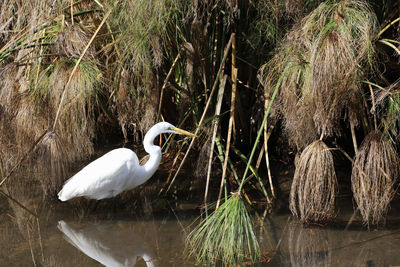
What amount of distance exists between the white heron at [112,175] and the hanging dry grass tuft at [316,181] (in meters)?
0.96

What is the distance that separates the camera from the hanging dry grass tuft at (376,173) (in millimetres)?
3094

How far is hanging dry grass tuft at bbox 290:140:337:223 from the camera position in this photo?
122 inches

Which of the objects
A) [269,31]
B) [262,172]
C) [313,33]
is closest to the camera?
[313,33]

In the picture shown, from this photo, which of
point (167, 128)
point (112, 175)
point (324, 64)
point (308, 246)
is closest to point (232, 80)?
point (167, 128)

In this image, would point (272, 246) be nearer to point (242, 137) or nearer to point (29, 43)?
point (242, 137)

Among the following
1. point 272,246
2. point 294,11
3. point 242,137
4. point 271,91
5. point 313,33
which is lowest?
point 272,246

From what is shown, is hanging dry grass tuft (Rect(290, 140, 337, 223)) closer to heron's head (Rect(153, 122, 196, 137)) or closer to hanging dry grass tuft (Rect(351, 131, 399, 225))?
hanging dry grass tuft (Rect(351, 131, 399, 225))

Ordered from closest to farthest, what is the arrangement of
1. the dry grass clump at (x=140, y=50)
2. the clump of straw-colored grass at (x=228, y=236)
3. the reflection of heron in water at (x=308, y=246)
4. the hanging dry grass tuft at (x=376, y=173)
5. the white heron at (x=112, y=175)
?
the clump of straw-colored grass at (x=228, y=236), the reflection of heron in water at (x=308, y=246), the hanging dry grass tuft at (x=376, y=173), the dry grass clump at (x=140, y=50), the white heron at (x=112, y=175)

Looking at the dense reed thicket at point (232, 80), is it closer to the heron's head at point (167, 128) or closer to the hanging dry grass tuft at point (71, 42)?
the hanging dry grass tuft at point (71, 42)

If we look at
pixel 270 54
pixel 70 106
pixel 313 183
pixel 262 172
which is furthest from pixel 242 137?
pixel 70 106

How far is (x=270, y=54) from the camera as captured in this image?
3764 millimetres

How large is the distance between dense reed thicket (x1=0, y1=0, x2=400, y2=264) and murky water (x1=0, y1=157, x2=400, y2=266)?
15 cm

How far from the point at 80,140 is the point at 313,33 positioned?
171 cm

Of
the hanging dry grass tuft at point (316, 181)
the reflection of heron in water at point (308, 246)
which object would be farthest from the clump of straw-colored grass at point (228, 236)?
the hanging dry grass tuft at point (316, 181)
